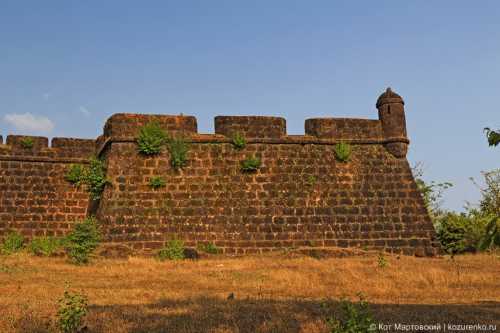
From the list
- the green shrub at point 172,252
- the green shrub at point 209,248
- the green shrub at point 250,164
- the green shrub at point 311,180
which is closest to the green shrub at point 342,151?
the green shrub at point 311,180

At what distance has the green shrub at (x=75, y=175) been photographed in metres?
18.4

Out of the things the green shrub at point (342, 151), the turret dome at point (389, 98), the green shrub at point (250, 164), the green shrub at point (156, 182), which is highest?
the turret dome at point (389, 98)

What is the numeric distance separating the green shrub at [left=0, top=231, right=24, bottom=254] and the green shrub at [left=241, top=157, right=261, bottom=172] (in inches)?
321

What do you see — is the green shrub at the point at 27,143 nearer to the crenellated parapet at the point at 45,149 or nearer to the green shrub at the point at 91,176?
the crenellated parapet at the point at 45,149

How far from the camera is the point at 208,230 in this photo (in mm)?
15750

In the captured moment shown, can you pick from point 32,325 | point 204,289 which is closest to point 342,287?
point 204,289

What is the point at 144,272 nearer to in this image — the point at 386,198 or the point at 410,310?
the point at 410,310

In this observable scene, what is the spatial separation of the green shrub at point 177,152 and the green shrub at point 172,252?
2947 millimetres

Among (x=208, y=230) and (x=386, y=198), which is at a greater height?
(x=386, y=198)

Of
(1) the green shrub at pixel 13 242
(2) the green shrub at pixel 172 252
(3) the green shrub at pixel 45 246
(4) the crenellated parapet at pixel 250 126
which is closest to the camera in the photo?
(2) the green shrub at pixel 172 252

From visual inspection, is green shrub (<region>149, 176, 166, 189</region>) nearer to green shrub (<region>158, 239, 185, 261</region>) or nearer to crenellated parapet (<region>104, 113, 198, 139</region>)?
crenellated parapet (<region>104, 113, 198, 139</region>)

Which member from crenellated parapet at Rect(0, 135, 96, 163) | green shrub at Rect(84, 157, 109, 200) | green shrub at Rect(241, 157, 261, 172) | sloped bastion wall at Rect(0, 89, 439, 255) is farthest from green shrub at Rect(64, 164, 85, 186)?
green shrub at Rect(241, 157, 261, 172)

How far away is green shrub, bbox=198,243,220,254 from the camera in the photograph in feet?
50.4

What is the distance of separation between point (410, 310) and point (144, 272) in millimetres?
6654
